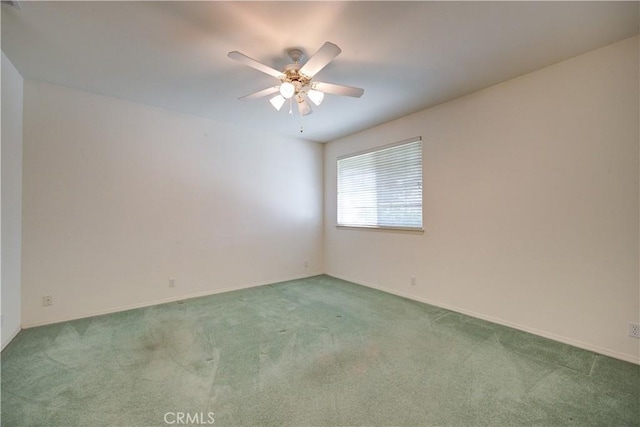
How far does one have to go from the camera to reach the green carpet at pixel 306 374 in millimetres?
1607

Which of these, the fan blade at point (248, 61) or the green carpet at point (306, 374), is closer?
the green carpet at point (306, 374)

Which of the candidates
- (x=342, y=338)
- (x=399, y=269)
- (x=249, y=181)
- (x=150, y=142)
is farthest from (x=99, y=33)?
(x=399, y=269)

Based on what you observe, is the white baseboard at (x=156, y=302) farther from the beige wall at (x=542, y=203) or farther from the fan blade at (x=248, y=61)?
the fan blade at (x=248, y=61)

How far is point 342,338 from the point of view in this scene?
2580 millimetres

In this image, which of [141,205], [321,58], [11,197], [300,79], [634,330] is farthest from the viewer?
[141,205]

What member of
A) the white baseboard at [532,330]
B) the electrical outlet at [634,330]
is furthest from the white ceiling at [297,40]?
the white baseboard at [532,330]

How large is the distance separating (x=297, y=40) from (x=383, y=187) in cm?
251

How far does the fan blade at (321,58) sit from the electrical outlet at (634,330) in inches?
120

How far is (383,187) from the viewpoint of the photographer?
13.7 feet

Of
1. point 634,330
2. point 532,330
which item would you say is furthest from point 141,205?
point 634,330

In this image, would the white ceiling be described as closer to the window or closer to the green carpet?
the window

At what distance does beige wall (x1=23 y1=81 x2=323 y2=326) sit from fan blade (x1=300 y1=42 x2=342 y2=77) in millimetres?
2379

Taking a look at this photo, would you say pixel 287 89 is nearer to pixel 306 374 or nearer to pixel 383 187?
pixel 306 374

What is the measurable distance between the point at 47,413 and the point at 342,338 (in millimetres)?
2044
